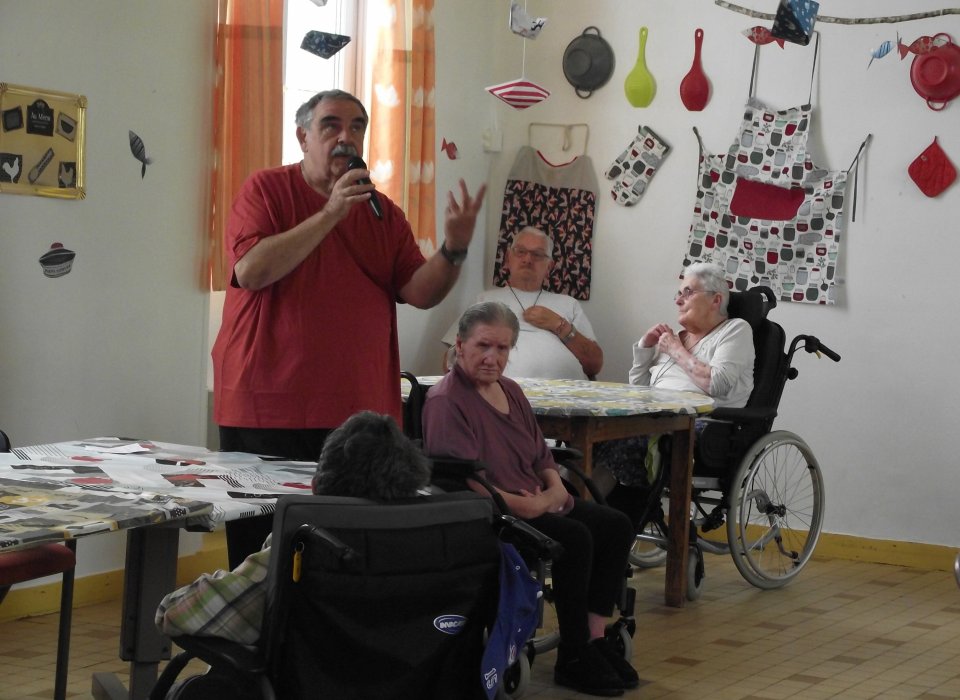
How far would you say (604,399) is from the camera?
3895mm

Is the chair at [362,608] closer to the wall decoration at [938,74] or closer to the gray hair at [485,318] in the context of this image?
the gray hair at [485,318]

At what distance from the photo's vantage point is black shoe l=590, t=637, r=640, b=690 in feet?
10.5

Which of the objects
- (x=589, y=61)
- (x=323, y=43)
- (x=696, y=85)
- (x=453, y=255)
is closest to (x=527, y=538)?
(x=453, y=255)

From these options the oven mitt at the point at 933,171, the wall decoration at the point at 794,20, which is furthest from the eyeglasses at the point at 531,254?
the oven mitt at the point at 933,171

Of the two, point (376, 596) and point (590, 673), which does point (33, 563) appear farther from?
point (590, 673)

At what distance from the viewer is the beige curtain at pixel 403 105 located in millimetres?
5055

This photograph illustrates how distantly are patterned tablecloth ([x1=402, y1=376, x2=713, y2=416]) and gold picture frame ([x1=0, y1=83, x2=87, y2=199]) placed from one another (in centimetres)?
120

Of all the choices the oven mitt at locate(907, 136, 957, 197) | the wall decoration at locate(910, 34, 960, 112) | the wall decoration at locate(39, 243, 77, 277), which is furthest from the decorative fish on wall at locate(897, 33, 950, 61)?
the wall decoration at locate(39, 243, 77, 277)

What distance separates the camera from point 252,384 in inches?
103

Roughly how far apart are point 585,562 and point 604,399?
0.89m

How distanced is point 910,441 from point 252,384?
3.17m

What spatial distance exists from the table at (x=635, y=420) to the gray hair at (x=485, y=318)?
526 mm

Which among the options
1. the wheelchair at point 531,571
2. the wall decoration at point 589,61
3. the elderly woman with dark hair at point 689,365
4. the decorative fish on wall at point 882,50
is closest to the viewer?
the wheelchair at point 531,571

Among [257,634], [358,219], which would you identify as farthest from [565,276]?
[257,634]
